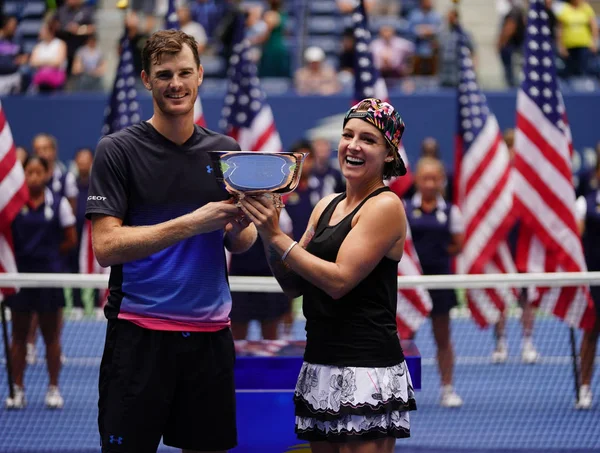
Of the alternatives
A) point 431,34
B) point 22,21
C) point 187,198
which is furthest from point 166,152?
point 22,21

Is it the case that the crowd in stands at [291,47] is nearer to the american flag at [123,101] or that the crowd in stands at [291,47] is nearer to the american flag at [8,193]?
the american flag at [123,101]

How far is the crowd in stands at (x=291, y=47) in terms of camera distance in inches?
627

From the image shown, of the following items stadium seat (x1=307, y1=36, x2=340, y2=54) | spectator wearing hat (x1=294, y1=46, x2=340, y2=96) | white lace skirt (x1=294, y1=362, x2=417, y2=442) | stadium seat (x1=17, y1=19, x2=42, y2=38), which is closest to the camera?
white lace skirt (x1=294, y1=362, x2=417, y2=442)

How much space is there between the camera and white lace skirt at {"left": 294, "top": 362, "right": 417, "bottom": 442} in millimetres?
3867

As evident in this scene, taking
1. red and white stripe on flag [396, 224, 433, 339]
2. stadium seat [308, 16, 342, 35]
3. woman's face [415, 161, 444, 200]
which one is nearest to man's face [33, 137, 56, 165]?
woman's face [415, 161, 444, 200]

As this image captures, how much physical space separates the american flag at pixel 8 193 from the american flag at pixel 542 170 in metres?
4.03

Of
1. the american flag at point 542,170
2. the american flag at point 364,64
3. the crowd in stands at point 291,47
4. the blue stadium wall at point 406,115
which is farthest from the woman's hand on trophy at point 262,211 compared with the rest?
the crowd in stands at point 291,47

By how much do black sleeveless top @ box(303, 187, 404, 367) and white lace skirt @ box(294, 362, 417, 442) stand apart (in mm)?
43

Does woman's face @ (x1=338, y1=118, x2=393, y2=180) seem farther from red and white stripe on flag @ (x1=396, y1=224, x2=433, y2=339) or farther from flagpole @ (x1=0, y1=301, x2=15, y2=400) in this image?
flagpole @ (x1=0, y1=301, x2=15, y2=400)

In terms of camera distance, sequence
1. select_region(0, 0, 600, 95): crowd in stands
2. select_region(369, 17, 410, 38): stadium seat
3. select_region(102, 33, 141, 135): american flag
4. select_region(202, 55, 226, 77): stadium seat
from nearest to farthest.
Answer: select_region(102, 33, 141, 135): american flag → select_region(0, 0, 600, 95): crowd in stands → select_region(202, 55, 226, 77): stadium seat → select_region(369, 17, 410, 38): stadium seat

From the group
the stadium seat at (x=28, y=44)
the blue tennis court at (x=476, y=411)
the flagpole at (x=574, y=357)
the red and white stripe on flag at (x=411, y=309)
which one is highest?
the stadium seat at (x=28, y=44)

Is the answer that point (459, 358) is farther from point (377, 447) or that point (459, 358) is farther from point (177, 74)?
point (177, 74)

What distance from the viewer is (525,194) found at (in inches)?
324

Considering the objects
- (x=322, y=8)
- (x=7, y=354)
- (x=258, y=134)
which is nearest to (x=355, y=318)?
(x=7, y=354)
